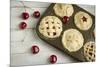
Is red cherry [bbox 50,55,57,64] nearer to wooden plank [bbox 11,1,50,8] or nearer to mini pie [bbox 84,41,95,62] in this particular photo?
mini pie [bbox 84,41,95,62]

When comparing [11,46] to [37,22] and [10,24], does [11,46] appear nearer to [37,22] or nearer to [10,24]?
[10,24]

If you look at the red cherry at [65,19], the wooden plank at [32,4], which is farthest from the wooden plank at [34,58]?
the wooden plank at [32,4]

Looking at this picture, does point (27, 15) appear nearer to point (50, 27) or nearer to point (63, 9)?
point (50, 27)

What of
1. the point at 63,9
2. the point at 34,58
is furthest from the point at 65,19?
the point at 34,58

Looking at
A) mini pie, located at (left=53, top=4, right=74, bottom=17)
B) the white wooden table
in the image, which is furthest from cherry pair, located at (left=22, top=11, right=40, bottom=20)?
mini pie, located at (left=53, top=4, right=74, bottom=17)

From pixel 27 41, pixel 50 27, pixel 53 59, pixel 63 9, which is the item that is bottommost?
pixel 53 59
